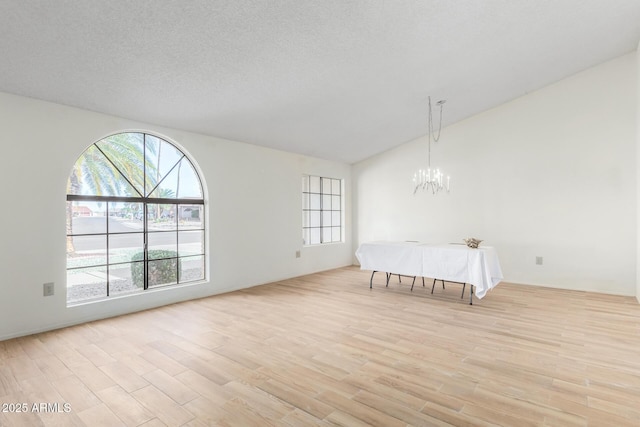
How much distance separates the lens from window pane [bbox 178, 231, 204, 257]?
480 cm

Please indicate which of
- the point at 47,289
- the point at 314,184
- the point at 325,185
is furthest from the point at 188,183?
the point at 325,185

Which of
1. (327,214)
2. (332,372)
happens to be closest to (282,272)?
(327,214)

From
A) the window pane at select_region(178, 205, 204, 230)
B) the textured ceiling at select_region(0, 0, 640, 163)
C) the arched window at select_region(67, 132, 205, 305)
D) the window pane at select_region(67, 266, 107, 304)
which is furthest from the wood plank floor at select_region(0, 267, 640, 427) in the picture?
the textured ceiling at select_region(0, 0, 640, 163)

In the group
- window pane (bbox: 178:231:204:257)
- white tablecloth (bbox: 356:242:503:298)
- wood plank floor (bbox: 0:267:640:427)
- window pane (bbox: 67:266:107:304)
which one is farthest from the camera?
window pane (bbox: 178:231:204:257)

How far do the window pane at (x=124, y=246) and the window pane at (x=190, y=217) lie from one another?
58cm

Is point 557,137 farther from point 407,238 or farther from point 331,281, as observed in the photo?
point 331,281

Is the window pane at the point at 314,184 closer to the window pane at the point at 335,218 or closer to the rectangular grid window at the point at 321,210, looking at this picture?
the rectangular grid window at the point at 321,210

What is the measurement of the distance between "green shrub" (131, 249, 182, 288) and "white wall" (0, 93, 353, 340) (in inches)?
9.1

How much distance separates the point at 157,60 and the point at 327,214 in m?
5.08

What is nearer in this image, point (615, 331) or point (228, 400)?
point (228, 400)

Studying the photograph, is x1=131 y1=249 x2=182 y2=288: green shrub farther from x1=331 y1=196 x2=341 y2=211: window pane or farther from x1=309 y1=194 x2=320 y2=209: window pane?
x1=331 y1=196 x2=341 y2=211: window pane

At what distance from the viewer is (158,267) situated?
458 cm

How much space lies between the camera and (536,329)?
135 inches

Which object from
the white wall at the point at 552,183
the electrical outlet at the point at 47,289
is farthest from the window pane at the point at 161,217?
the white wall at the point at 552,183
